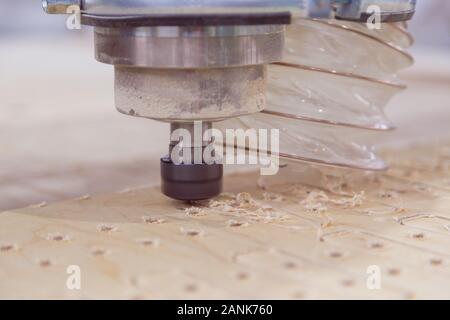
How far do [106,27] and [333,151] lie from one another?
1.09 ft

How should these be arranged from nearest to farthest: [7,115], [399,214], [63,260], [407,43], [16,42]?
1. [63,260]
2. [399,214]
3. [407,43]
4. [7,115]
5. [16,42]

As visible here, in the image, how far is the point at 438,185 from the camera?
0.90 metres

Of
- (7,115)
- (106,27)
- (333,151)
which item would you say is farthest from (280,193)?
(7,115)

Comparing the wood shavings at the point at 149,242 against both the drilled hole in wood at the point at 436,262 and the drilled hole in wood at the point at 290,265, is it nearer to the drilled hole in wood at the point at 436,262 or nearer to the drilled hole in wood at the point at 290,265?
the drilled hole in wood at the point at 290,265

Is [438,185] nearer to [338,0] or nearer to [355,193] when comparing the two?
[355,193]

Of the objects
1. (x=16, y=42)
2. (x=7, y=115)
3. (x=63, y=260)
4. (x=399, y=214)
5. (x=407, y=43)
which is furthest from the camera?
(x=16, y=42)

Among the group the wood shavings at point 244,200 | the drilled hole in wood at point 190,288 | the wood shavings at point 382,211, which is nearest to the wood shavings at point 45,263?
the drilled hole in wood at point 190,288

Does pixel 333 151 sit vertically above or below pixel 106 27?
below

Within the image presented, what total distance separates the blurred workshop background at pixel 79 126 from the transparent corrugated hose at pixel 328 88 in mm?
281

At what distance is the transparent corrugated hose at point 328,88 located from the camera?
2.68 feet

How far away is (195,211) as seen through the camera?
0.77 meters

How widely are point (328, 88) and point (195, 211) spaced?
0.22m

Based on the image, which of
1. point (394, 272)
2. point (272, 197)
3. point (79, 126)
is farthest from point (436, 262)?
point (79, 126)

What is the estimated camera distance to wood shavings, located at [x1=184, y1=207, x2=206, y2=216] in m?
0.76
